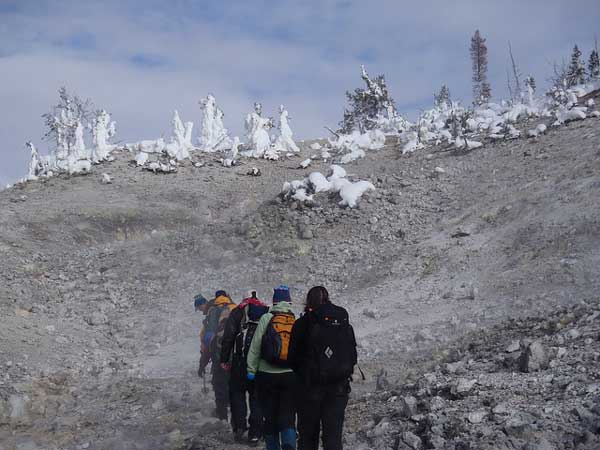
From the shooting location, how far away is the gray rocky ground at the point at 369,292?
5484mm

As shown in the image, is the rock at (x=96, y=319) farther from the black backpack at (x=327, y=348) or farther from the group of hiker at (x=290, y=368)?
the black backpack at (x=327, y=348)

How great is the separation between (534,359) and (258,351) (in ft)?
9.08

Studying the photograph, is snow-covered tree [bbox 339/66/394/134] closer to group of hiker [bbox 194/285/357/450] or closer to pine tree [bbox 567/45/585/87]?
pine tree [bbox 567/45/585/87]

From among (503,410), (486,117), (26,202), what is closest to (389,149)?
(486,117)

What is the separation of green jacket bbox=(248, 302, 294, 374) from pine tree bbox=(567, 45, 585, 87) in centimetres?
2943

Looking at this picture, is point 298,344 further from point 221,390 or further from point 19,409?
point 19,409

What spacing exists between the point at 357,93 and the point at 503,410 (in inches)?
1293

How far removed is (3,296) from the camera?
40.9ft

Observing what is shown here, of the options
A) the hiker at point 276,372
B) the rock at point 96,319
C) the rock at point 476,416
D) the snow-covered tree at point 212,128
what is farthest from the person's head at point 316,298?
the snow-covered tree at point 212,128

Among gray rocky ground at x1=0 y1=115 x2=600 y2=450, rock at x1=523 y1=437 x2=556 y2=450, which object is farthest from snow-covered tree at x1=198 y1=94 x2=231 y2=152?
rock at x1=523 y1=437 x2=556 y2=450

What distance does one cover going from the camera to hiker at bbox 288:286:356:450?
4.30 metres

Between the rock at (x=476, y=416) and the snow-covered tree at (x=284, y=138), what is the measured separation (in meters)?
23.8

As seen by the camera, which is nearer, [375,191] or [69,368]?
[69,368]

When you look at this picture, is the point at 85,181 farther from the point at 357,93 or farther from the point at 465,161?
the point at 357,93
